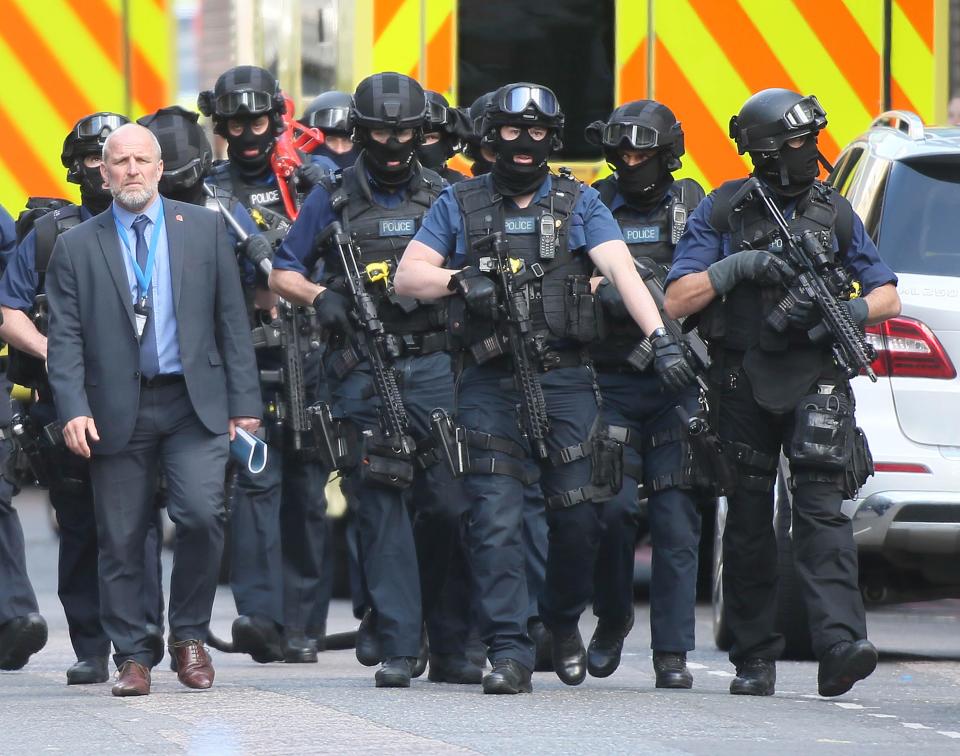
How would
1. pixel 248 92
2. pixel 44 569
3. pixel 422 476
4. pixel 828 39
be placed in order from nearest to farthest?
1. pixel 422 476
2. pixel 248 92
3. pixel 828 39
4. pixel 44 569

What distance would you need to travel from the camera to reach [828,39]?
447 inches

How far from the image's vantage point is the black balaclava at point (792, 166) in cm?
893

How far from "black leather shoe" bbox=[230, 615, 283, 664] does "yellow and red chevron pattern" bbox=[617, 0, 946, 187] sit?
8.47 feet

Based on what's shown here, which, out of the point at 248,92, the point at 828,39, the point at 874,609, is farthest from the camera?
the point at 874,609

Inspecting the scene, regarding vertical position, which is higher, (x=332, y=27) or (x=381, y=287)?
(x=332, y=27)

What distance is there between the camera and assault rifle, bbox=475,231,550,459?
8.90m

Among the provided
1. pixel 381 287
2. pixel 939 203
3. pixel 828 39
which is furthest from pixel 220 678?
pixel 828 39

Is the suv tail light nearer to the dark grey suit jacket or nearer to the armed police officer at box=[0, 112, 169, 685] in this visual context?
the dark grey suit jacket

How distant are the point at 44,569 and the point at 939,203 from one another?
23.6 ft

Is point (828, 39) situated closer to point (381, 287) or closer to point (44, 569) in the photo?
point (381, 287)

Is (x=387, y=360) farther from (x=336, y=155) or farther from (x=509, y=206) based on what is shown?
(x=336, y=155)

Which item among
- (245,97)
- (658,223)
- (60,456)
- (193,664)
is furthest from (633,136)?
(193,664)

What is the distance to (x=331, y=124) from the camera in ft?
37.4

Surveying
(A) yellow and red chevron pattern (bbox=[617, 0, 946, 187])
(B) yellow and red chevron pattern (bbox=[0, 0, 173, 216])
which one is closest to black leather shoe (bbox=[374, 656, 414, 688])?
(A) yellow and red chevron pattern (bbox=[617, 0, 946, 187])
